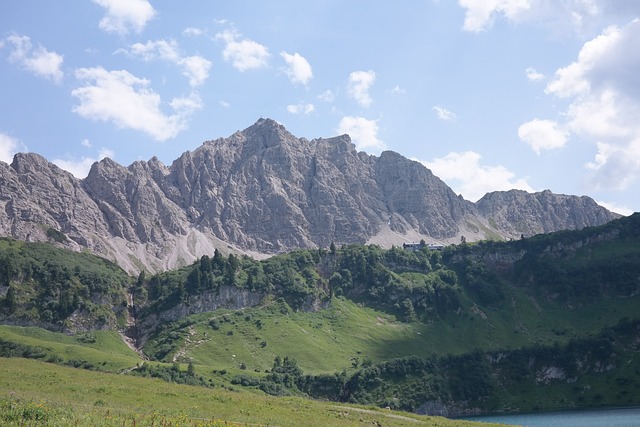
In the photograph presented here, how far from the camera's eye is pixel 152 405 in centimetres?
6794

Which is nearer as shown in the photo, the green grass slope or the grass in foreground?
the grass in foreground

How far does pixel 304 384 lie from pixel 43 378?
351 feet

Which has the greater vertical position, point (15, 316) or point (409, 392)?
point (15, 316)

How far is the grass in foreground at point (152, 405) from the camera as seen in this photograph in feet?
173

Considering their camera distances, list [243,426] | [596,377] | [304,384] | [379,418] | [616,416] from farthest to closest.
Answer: [596,377] < [304,384] < [616,416] < [379,418] < [243,426]

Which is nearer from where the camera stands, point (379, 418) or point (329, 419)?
point (329, 419)

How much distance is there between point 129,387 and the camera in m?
80.3

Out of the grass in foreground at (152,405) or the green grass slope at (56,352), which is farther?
the green grass slope at (56,352)

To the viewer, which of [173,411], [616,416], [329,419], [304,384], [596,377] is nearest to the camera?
[173,411]

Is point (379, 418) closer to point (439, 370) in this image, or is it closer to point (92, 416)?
point (92, 416)

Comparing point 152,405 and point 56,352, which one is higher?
point 152,405

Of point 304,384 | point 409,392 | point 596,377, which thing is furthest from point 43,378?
point 596,377

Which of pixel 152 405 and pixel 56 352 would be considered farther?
pixel 56 352

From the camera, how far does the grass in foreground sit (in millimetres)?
52781
